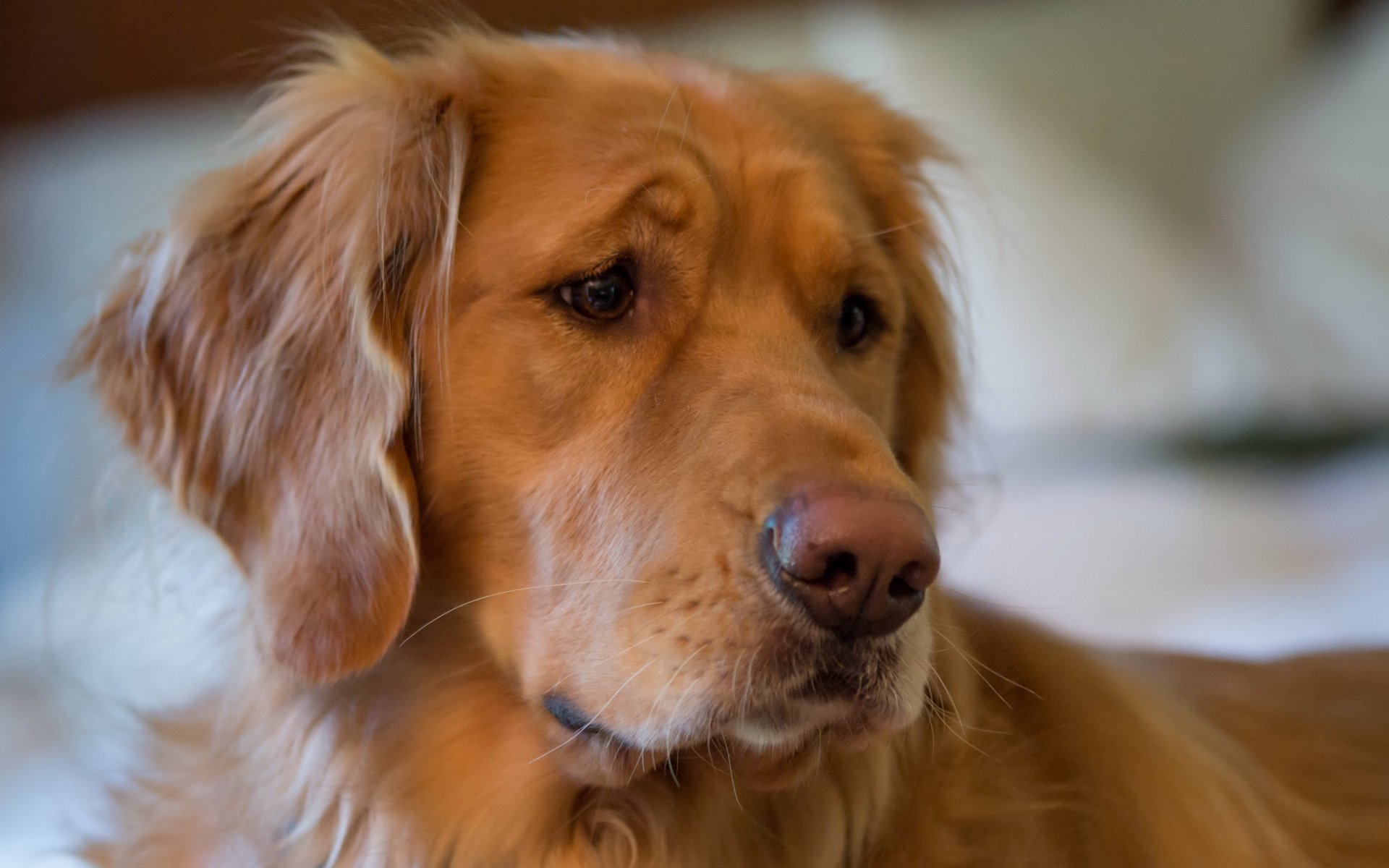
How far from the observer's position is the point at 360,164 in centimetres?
126

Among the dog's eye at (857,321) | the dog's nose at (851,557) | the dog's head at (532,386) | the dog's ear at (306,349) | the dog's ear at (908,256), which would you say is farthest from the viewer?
the dog's ear at (908,256)

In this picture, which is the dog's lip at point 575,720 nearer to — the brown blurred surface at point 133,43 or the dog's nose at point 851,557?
the dog's nose at point 851,557

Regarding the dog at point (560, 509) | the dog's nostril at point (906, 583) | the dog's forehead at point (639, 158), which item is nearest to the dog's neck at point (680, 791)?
the dog at point (560, 509)

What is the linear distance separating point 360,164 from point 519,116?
0.63 feet

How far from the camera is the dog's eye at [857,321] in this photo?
1.42 m

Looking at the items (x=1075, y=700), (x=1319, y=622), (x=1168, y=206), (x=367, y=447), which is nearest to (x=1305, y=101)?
(x=1168, y=206)

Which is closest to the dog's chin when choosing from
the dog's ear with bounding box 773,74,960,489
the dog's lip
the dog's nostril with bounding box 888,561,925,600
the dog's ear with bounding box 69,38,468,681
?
the dog's lip

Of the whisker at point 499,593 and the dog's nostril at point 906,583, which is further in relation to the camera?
the whisker at point 499,593

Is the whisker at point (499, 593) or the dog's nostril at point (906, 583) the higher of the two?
the dog's nostril at point (906, 583)

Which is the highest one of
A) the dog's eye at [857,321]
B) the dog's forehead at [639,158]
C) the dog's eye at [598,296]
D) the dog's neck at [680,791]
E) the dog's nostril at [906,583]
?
the dog's forehead at [639,158]

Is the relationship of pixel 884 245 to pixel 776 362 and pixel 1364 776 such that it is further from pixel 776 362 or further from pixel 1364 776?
pixel 1364 776

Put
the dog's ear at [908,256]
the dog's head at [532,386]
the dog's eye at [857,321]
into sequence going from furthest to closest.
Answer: the dog's ear at [908,256]
the dog's eye at [857,321]
the dog's head at [532,386]

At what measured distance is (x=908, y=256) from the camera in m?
1.64

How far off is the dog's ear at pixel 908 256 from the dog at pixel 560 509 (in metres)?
0.20
